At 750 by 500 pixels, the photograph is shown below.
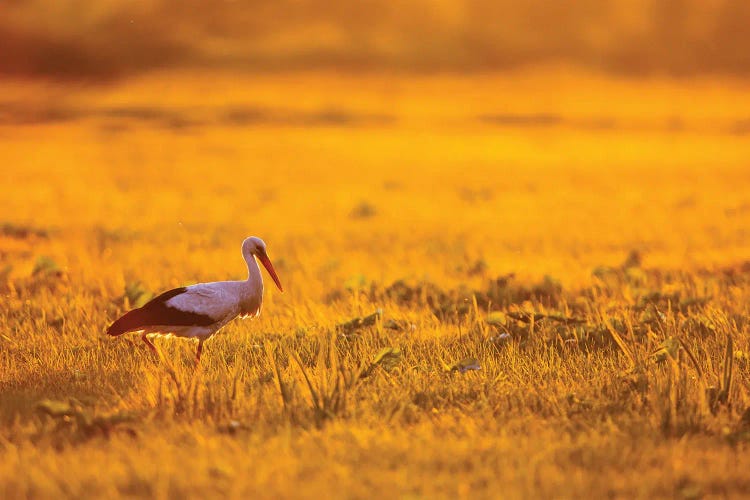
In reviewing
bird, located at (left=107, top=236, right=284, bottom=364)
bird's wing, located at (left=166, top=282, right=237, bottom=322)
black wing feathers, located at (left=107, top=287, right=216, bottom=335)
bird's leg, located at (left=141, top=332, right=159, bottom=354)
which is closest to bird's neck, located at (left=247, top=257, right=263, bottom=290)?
bird, located at (left=107, top=236, right=284, bottom=364)

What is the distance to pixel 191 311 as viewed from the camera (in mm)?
8094

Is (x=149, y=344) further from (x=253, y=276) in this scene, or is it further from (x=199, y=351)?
(x=253, y=276)

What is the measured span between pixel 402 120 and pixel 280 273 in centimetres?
6869

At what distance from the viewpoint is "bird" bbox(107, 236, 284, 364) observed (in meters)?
8.06

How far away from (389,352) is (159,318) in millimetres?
1961

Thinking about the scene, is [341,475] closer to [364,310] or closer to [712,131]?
[364,310]

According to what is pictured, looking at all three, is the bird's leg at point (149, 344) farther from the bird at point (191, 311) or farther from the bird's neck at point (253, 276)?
the bird's neck at point (253, 276)

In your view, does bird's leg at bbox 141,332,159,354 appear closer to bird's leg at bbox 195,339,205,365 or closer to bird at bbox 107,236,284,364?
bird at bbox 107,236,284,364

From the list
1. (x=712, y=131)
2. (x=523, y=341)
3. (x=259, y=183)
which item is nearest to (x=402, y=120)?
(x=712, y=131)

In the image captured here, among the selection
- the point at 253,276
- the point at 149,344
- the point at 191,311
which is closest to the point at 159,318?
the point at 191,311

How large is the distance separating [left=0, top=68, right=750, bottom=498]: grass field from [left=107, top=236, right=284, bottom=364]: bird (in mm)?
310

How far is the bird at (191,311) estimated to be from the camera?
806cm

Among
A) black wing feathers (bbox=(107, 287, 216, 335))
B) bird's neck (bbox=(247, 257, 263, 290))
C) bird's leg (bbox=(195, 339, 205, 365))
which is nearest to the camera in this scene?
black wing feathers (bbox=(107, 287, 216, 335))

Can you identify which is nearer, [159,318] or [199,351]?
[159,318]
